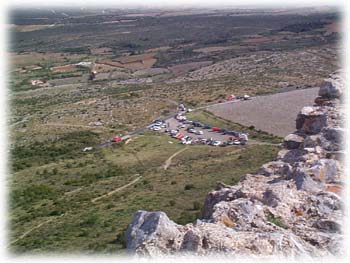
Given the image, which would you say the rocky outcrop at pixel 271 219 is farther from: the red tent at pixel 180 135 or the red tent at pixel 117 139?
the red tent at pixel 117 139

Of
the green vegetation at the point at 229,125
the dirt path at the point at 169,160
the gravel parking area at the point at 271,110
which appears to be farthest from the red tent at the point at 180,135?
the gravel parking area at the point at 271,110

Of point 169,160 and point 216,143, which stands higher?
point 169,160

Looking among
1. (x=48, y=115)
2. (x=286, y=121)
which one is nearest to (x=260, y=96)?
(x=286, y=121)

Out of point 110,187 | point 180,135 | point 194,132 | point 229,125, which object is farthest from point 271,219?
point 229,125

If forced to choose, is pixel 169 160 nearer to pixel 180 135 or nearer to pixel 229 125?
pixel 180 135

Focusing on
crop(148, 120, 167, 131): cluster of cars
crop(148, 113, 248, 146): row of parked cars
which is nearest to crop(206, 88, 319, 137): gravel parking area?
crop(148, 113, 248, 146): row of parked cars

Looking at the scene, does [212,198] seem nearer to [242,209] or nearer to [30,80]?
[242,209]
